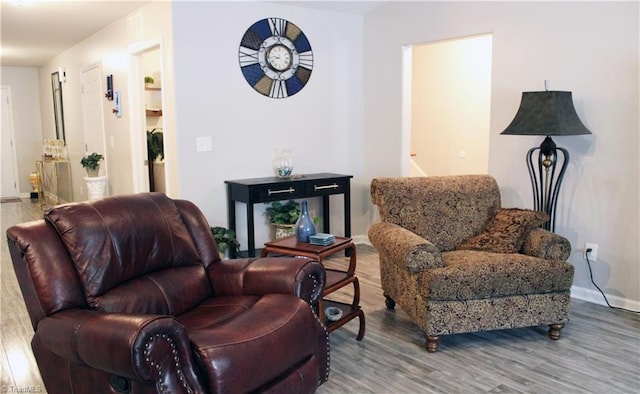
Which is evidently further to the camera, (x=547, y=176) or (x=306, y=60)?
(x=306, y=60)

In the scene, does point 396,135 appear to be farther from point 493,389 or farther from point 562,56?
point 493,389

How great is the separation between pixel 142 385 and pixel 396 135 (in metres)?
3.75

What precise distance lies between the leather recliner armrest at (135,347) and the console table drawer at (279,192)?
8.40 feet

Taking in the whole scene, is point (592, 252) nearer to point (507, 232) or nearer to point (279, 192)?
point (507, 232)

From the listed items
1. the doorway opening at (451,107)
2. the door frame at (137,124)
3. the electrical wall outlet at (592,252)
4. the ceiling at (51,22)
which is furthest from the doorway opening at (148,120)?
the electrical wall outlet at (592,252)

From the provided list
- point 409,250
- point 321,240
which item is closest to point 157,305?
point 321,240

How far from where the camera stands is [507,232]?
321 centimetres

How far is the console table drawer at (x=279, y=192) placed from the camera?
433cm

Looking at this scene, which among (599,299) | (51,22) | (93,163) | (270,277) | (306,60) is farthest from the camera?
(93,163)

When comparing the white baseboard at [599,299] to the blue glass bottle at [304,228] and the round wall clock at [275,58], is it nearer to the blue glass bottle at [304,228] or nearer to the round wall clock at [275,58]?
the blue glass bottle at [304,228]

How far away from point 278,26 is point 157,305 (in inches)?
126

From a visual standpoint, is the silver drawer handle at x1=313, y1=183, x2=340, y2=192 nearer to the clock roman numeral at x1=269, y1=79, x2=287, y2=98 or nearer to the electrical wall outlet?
the clock roman numeral at x1=269, y1=79, x2=287, y2=98

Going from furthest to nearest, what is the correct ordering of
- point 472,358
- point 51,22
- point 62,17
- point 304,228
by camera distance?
point 51,22
point 62,17
point 304,228
point 472,358

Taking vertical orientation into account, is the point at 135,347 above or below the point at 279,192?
below
